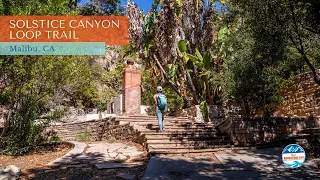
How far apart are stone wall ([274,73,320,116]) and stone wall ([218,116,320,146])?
2980 millimetres

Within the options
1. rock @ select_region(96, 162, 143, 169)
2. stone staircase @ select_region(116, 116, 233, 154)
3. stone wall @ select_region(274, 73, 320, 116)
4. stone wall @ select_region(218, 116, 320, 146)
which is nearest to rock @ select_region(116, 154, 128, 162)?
rock @ select_region(96, 162, 143, 169)

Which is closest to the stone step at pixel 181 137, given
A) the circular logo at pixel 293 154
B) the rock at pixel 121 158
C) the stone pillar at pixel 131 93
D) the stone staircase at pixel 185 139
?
the stone staircase at pixel 185 139

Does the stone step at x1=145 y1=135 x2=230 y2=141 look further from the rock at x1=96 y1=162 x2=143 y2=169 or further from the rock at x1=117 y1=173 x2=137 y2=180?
the rock at x1=117 y1=173 x2=137 y2=180

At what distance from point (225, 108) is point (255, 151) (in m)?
5.98

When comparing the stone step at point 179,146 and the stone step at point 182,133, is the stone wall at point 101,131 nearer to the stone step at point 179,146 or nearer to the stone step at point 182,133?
the stone step at point 182,133

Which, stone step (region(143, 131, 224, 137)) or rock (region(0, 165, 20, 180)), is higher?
stone step (region(143, 131, 224, 137))

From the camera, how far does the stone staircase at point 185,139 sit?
7.79 m

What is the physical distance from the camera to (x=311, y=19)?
6773mm

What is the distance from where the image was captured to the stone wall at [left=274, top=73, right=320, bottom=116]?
1139 centimetres

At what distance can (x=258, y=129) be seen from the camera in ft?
27.9

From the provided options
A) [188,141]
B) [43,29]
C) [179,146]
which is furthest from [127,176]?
[43,29]

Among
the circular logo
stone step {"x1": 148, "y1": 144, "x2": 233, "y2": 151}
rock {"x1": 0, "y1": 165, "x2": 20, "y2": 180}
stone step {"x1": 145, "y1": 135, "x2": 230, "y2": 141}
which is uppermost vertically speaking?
the circular logo

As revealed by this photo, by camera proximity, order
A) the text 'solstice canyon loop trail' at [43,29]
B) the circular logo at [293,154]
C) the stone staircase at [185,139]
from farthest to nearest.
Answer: the text 'solstice canyon loop trail' at [43,29] → the stone staircase at [185,139] → the circular logo at [293,154]

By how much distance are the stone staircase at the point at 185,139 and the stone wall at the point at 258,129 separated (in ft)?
1.23
